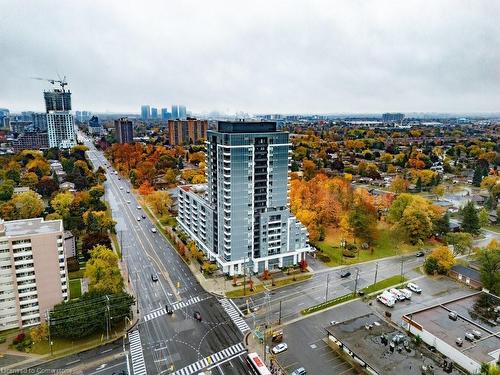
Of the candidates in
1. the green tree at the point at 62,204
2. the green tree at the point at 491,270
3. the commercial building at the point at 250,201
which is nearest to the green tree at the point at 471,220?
the green tree at the point at 491,270

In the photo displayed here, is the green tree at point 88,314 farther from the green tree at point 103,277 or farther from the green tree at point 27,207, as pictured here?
the green tree at point 27,207

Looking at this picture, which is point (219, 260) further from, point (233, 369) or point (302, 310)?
point (233, 369)

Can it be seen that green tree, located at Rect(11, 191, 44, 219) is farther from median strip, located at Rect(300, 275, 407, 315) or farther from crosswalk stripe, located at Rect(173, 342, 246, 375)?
median strip, located at Rect(300, 275, 407, 315)

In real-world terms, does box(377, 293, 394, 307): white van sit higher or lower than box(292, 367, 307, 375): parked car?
higher

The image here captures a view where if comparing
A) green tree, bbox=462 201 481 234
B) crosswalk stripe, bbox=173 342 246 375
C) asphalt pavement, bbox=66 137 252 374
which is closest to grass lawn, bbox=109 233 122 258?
asphalt pavement, bbox=66 137 252 374

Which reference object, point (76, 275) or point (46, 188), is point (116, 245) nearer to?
point (76, 275)

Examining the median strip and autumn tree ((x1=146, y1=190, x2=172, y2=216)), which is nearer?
the median strip
